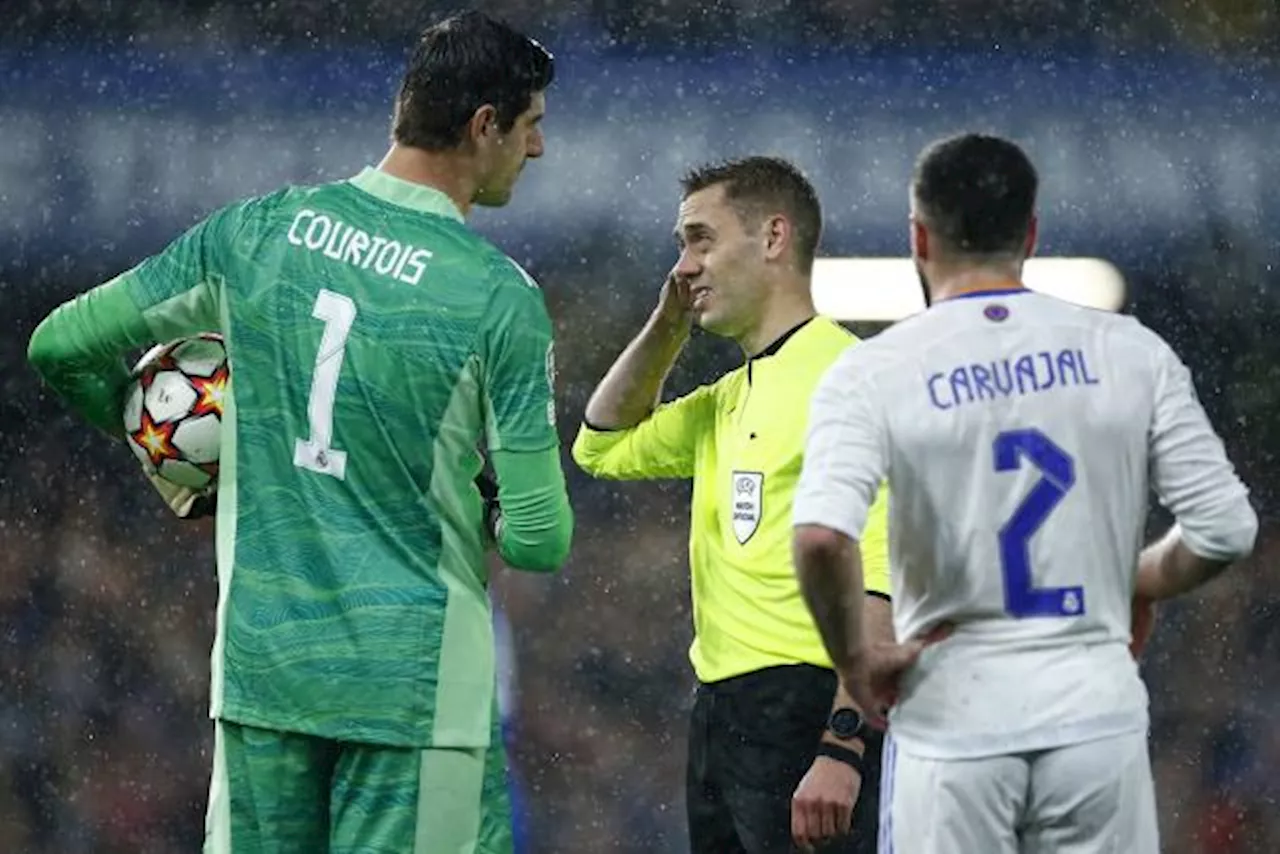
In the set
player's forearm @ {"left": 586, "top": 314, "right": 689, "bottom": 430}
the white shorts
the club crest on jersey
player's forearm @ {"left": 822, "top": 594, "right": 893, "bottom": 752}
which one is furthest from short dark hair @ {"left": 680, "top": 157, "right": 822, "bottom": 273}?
the white shorts

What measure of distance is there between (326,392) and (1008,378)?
2.63 feet

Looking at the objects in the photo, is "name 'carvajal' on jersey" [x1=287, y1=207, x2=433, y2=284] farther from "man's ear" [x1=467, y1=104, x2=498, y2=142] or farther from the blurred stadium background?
the blurred stadium background

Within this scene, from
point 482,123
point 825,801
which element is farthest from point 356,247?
point 825,801

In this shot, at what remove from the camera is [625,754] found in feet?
22.2

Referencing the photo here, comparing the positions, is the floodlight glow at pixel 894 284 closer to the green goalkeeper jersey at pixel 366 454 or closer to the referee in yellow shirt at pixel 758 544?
the referee in yellow shirt at pixel 758 544

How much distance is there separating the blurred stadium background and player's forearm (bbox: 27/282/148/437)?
385 cm

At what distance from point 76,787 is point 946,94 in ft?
Result: 10.7

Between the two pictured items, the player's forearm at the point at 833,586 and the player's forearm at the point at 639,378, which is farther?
the player's forearm at the point at 639,378

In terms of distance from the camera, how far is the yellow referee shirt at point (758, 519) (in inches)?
127

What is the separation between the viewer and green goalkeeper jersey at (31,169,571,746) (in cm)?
272

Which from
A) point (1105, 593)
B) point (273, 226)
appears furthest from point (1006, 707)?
point (273, 226)

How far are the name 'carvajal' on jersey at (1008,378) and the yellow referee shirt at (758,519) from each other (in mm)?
692

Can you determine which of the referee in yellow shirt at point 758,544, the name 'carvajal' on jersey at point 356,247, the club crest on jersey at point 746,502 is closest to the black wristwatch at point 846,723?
the referee in yellow shirt at point 758,544

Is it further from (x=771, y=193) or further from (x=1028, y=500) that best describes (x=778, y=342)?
(x=1028, y=500)
